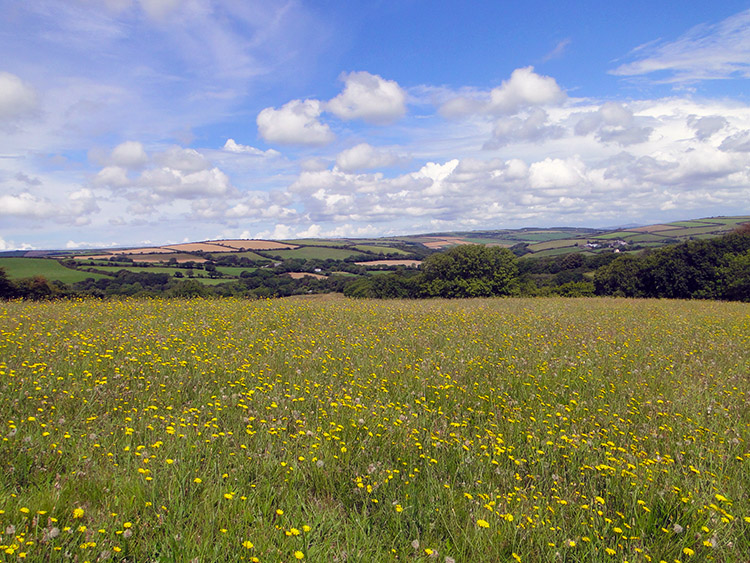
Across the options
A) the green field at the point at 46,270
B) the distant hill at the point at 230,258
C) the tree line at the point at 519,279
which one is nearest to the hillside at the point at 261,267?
the green field at the point at 46,270

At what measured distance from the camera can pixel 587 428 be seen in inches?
188

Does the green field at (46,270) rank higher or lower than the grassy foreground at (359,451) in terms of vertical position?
higher

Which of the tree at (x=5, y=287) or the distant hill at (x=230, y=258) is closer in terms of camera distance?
the tree at (x=5, y=287)

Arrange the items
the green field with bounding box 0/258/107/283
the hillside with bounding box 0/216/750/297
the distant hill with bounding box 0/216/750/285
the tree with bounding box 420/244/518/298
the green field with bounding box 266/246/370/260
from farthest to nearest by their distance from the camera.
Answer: the green field with bounding box 266/246/370/260, the distant hill with bounding box 0/216/750/285, the green field with bounding box 0/258/107/283, the tree with bounding box 420/244/518/298, the hillside with bounding box 0/216/750/297

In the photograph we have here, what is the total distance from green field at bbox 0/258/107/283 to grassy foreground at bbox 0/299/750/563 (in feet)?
161

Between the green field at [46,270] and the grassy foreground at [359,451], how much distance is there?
161ft

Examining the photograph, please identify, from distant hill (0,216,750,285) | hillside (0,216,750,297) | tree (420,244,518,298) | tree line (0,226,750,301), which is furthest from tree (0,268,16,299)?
tree (420,244,518,298)

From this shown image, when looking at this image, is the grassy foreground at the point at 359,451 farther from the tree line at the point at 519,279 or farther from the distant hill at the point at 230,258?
the distant hill at the point at 230,258

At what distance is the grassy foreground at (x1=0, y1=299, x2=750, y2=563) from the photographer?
271 cm

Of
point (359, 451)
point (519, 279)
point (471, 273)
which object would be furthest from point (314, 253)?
point (359, 451)

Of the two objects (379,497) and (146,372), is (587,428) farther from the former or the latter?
(146,372)

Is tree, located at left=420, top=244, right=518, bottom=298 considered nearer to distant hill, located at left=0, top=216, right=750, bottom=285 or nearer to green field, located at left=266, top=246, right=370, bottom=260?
distant hill, located at left=0, top=216, right=750, bottom=285

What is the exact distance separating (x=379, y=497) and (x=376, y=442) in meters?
0.81

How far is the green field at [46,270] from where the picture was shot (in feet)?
155
